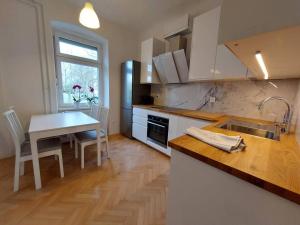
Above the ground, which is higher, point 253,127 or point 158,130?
point 253,127

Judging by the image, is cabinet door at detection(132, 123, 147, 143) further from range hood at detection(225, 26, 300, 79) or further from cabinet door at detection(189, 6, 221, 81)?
range hood at detection(225, 26, 300, 79)

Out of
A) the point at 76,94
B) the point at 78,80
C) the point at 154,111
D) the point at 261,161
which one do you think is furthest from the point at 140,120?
the point at 261,161

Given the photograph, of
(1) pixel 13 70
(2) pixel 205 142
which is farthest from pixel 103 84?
(2) pixel 205 142

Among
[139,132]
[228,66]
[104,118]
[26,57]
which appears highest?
[26,57]

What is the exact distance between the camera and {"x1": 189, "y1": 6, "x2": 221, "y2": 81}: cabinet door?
1.86 metres

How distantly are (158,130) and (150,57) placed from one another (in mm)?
1519

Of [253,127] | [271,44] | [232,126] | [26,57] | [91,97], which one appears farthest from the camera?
[91,97]

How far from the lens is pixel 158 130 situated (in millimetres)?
2605

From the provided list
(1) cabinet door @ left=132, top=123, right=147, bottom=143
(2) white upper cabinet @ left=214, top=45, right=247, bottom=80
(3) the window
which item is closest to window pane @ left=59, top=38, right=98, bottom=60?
(3) the window

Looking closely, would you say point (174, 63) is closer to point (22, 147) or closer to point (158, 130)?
point (158, 130)

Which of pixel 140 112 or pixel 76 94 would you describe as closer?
pixel 140 112

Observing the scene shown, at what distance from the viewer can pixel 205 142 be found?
924mm

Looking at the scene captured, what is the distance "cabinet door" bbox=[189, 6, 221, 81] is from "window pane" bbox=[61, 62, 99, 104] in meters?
2.35

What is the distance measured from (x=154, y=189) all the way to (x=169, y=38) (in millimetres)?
2677
